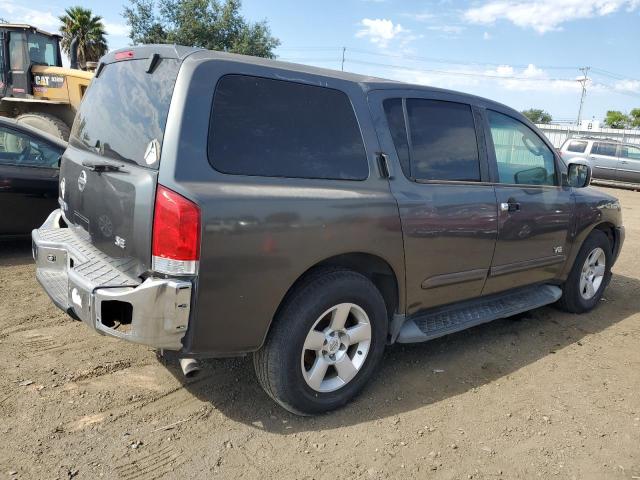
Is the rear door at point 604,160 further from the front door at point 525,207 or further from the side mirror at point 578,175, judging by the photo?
the front door at point 525,207

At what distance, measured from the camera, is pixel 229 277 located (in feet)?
8.13

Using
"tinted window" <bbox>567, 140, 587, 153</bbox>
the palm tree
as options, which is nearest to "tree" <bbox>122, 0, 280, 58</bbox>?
Answer: the palm tree

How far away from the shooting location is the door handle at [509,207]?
3797 millimetres

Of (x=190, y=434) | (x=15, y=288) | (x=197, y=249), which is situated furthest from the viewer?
(x=15, y=288)

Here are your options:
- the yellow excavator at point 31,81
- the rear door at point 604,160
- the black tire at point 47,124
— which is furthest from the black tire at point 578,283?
the rear door at point 604,160

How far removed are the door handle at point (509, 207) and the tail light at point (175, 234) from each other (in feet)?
7.77

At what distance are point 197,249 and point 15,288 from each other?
3201mm

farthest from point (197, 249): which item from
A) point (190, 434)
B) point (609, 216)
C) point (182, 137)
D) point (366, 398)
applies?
point (609, 216)

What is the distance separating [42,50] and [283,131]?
10.5 meters

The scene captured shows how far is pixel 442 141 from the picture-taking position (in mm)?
3562

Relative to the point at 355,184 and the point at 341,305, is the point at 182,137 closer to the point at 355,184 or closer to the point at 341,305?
the point at 355,184

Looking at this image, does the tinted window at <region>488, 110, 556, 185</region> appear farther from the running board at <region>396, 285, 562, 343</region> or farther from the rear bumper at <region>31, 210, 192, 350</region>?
the rear bumper at <region>31, 210, 192, 350</region>

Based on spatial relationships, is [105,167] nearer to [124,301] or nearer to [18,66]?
[124,301]

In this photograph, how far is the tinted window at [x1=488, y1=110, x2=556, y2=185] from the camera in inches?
157
